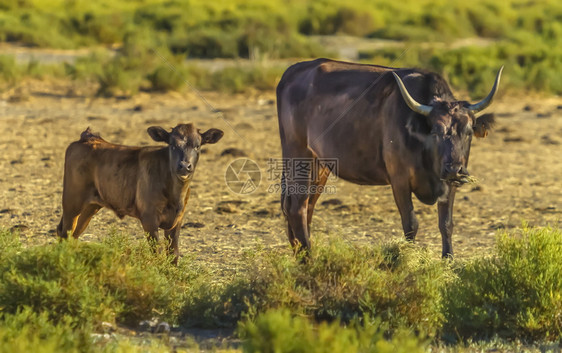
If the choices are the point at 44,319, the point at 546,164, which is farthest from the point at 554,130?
the point at 44,319

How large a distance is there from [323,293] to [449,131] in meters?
2.14

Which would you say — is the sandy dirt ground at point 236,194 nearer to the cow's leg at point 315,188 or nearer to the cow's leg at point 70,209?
the cow's leg at point 70,209

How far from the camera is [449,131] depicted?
842cm

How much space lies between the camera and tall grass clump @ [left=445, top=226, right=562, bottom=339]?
699 centimetres

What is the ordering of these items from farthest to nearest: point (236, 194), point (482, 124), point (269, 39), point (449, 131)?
point (269, 39), point (236, 194), point (482, 124), point (449, 131)

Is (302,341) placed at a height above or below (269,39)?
above

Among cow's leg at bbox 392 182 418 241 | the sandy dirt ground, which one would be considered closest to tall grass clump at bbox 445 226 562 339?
the sandy dirt ground

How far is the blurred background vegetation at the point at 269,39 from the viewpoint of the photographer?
22.4m

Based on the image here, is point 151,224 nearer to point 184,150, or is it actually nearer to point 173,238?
point 173,238

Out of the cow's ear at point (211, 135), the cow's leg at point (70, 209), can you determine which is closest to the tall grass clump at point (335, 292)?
the cow's ear at point (211, 135)

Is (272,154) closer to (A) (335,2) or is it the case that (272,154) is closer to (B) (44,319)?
(B) (44,319)

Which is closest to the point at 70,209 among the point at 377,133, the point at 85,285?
the point at 85,285

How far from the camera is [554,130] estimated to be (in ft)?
58.7

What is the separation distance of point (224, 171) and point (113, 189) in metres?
5.50
